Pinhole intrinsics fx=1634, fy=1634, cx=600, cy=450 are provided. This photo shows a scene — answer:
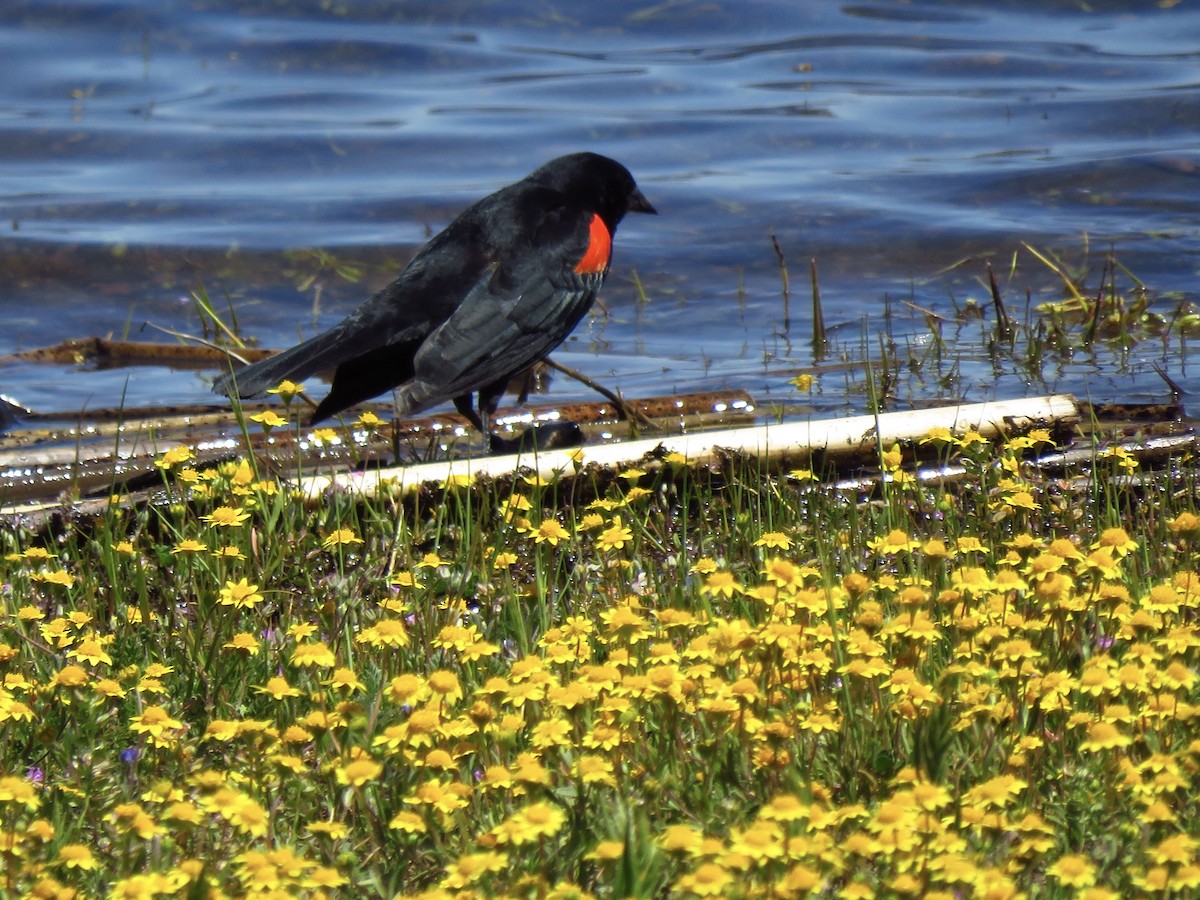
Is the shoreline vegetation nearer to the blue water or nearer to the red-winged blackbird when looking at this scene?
the red-winged blackbird

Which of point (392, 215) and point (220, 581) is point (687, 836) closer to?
point (220, 581)

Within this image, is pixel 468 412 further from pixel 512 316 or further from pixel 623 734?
pixel 623 734

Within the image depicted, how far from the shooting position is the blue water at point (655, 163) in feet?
31.9

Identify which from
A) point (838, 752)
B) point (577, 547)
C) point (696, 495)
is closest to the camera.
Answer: point (838, 752)

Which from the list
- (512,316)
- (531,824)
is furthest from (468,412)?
(531,824)

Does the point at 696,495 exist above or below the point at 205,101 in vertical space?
below

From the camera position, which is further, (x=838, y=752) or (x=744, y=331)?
(x=744, y=331)

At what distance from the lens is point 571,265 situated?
6.92m

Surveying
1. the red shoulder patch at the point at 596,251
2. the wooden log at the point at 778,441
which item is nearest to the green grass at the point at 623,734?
the wooden log at the point at 778,441

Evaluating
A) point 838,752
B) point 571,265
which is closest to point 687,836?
point 838,752

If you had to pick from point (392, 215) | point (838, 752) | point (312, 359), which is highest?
point (392, 215)

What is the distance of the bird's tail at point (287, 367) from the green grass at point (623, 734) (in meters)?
1.47

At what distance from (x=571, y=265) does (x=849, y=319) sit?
345 centimetres

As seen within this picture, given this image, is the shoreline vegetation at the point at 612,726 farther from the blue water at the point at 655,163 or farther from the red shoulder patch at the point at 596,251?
the blue water at the point at 655,163
